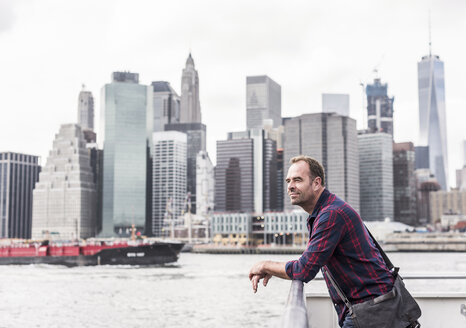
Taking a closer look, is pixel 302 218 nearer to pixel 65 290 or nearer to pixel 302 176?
pixel 65 290

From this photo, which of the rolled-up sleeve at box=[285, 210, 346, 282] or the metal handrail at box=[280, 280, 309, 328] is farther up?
the rolled-up sleeve at box=[285, 210, 346, 282]

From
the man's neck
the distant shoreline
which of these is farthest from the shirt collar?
the distant shoreline

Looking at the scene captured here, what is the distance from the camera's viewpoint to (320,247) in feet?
13.5

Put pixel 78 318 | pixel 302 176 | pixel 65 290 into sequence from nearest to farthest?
pixel 302 176
pixel 78 318
pixel 65 290

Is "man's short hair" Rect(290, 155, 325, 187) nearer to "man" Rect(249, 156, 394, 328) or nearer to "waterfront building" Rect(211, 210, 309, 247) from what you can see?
"man" Rect(249, 156, 394, 328)

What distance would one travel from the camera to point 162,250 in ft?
286

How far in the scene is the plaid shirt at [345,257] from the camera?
412 cm

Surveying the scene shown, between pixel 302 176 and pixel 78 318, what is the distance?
3319cm

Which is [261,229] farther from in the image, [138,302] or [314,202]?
[314,202]

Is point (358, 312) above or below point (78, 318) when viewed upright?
above

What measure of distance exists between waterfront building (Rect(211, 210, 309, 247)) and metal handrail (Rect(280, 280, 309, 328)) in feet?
594

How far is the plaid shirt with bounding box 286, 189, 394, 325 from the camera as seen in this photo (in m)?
4.12

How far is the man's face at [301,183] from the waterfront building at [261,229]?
7104 inches

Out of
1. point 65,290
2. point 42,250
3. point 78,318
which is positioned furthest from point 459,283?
point 42,250
